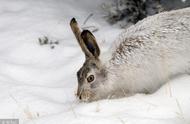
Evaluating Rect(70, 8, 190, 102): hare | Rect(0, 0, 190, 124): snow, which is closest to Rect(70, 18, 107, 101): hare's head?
Rect(70, 8, 190, 102): hare

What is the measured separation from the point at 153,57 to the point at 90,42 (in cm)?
67

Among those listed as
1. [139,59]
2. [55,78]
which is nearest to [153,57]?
[139,59]

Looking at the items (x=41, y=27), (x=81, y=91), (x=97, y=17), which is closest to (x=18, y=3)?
(x=41, y=27)

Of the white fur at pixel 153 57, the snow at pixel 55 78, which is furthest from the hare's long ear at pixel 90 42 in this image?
the snow at pixel 55 78

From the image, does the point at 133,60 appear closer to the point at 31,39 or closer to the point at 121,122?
the point at 121,122

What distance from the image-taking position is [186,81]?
5035 millimetres

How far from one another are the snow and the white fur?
0.19 metres

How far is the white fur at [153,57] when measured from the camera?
5242mm

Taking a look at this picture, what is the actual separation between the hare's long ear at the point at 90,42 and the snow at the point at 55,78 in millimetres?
562

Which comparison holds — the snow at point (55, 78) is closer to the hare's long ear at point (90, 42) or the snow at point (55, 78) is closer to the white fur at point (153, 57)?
the white fur at point (153, 57)

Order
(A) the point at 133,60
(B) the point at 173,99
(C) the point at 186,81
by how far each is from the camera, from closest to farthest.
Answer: (B) the point at 173,99 < (C) the point at 186,81 < (A) the point at 133,60

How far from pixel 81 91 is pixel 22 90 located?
975 mm

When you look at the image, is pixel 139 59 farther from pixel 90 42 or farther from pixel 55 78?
pixel 55 78

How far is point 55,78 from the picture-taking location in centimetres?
674
